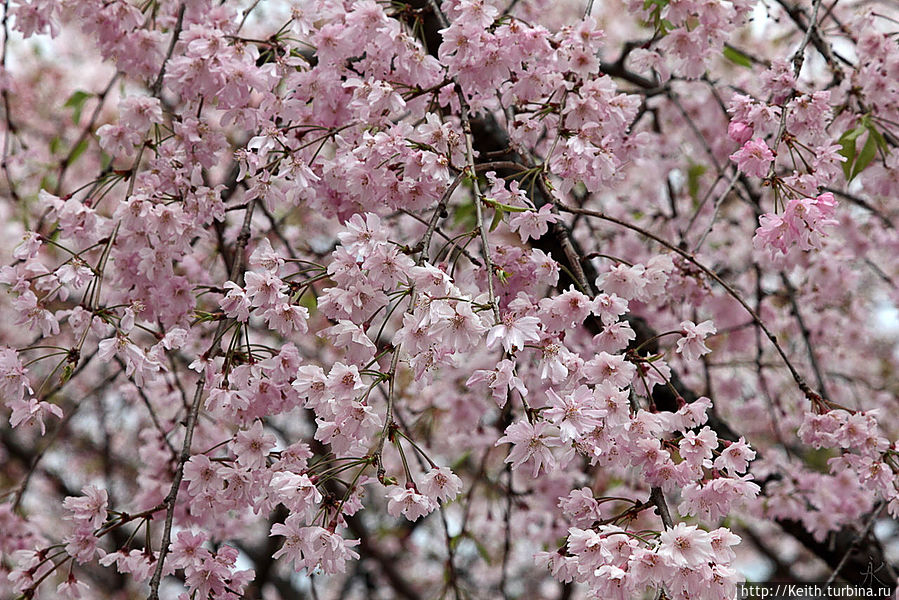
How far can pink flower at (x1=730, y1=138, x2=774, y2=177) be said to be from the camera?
5.07 feet

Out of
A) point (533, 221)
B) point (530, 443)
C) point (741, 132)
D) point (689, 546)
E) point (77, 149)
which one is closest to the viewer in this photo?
point (689, 546)

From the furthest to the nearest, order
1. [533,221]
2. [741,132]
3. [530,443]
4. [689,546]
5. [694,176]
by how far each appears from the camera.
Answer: [694,176] → [741,132] → [533,221] → [530,443] → [689,546]

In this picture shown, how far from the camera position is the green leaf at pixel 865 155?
1.88 m

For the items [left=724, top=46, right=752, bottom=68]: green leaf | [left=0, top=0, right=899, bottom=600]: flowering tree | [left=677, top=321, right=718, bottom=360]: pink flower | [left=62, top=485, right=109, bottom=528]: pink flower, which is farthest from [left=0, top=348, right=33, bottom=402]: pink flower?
[left=724, top=46, right=752, bottom=68]: green leaf

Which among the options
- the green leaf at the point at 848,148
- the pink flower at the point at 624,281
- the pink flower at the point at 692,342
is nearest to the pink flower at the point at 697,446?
the pink flower at the point at 692,342

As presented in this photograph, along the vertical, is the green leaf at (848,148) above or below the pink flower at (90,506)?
above

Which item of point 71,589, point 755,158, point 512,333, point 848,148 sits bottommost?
point 71,589

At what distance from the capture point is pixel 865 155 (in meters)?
1.90

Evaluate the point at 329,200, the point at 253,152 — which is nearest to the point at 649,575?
the point at 329,200

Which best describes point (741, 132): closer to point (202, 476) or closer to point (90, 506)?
point (202, 476)

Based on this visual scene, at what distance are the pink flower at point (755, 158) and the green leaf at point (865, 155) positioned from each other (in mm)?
443

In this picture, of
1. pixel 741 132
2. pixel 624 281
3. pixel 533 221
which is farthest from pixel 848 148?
pixel 533 221

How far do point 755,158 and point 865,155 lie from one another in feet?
1.72

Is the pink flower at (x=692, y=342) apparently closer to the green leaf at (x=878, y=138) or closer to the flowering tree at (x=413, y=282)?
the flowering tree at (x=413, y=282)
